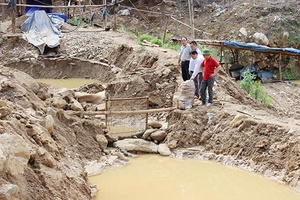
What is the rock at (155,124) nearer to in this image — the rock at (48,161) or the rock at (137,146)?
the rock at (137,146)

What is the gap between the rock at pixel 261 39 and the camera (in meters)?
18.3

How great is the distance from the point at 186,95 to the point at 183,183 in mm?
2367

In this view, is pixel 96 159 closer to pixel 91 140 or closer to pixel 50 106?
pixel 91 140

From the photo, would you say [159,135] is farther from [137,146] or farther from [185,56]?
[185,56]

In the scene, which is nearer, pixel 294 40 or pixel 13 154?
pixel 13 154

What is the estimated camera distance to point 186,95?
8.98 metres

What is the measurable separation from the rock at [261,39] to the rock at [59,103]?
12005 mm

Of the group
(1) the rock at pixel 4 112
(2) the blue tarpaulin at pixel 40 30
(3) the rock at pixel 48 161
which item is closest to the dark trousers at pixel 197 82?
(3) the rock at pixel 48 161

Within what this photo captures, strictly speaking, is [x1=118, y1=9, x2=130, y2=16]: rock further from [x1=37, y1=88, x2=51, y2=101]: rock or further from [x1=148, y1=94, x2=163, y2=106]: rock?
[x1=37, y1=88, x2=51, y2=101]: rock

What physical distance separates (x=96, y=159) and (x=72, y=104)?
5.18 ft

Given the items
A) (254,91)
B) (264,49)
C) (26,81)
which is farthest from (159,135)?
(264,49)

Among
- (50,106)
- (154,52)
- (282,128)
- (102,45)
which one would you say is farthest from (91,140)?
(102,45)

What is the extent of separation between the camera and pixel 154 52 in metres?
12.8

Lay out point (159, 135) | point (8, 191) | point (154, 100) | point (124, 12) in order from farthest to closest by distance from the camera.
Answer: point (124, 12) → point (154, 100) → point (159, 135) → point (8, 191)
